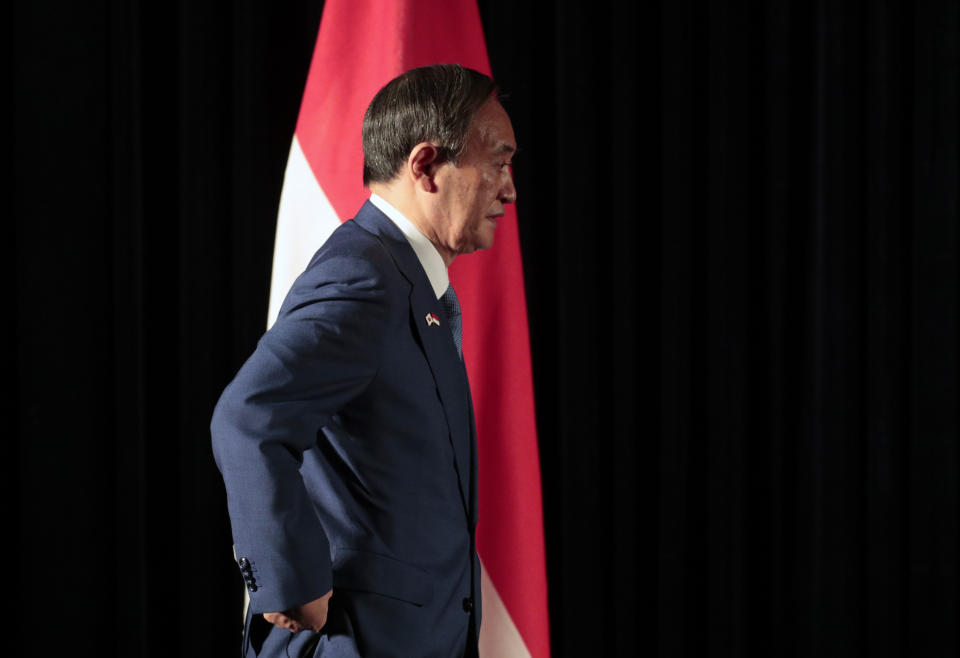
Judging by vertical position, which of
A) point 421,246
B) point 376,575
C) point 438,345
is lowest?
point 376,575

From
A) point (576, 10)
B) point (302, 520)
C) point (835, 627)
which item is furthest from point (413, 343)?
point (835, 627)

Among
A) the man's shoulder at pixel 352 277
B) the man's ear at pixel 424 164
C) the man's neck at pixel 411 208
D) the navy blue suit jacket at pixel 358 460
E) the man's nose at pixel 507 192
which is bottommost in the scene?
the navy blue suit jacket at pixel 358 460

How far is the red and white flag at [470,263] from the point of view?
1.41 meters

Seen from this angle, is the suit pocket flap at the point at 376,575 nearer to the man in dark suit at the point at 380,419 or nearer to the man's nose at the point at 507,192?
the man in dark suit at the point at 380,419

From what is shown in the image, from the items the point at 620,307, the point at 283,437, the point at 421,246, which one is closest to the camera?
the point at 283,437

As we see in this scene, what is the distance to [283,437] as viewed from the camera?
73 centimetres

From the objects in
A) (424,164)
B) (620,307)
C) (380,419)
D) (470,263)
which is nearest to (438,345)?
(380,419)

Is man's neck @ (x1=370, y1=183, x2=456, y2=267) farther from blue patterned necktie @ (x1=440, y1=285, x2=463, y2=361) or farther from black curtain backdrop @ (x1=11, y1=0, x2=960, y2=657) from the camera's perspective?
black curtain backdrop @ (x1=11, y1=0, x2=960, y2=657)

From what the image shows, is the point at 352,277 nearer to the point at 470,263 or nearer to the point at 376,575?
the point at 376,575

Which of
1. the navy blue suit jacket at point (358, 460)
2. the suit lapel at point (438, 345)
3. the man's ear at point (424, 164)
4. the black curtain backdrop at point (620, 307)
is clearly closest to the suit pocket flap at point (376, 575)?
the navy blue suit jacket at point (358, 460)

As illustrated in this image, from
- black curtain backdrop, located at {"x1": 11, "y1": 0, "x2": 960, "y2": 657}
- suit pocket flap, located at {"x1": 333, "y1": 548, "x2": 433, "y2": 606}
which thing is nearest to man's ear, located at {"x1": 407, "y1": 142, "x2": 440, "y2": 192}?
suit pocket flap, located at {"x1": 333, "y1": 548, "x2": 433, "y2": 606}

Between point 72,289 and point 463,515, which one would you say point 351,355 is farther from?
point 72,289

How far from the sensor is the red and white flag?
4.63 feet

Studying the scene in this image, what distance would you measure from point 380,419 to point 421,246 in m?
0.21
